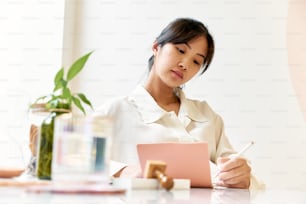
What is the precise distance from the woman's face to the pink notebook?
2.21 feet

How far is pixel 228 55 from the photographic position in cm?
245

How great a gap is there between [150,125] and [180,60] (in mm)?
294

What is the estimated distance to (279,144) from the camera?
2.41 meters

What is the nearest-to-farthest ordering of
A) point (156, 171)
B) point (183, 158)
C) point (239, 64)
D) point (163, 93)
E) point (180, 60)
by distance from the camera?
point (156, 171) → point (183, 158) → point (180, 60) → point (163, 93) → point (239, 64)

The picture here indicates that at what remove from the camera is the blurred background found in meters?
2.40

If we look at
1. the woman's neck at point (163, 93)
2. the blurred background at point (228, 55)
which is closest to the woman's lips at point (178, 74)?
the woman's neck at point (163, 93)

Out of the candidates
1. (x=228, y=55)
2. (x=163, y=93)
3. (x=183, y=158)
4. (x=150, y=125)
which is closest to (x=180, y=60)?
(x=163, y=93)

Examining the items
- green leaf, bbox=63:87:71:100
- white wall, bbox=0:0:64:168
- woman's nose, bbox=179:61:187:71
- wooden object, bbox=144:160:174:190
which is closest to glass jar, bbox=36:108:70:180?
green leaf, bbox=63:87:71:100

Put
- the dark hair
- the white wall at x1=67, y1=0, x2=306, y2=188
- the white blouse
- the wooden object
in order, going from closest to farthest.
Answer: the wooden object < the white blouse < the dark hair < the white wall at x1=67, y1=0, x2=306, y2=188

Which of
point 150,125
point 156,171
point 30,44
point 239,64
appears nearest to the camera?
point 156,171

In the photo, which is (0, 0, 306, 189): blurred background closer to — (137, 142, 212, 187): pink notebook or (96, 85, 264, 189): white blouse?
(96, 85, 264, 189): white blouse

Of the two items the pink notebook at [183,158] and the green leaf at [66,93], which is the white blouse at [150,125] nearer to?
the pink notebook at [183,158]

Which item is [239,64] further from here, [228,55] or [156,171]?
[156,171]

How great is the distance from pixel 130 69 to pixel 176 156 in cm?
120
